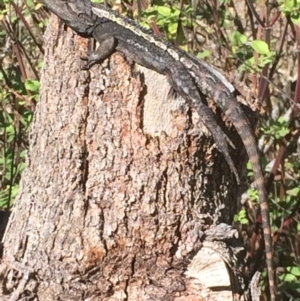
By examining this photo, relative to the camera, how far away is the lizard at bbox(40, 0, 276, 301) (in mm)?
3168

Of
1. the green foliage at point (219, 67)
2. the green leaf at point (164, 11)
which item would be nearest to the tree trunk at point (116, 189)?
the green leaf at point (164, 11)

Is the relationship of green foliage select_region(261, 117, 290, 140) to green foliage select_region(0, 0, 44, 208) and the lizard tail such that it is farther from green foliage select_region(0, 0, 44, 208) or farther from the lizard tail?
green foliage select_region(0, 0, 44, 208)

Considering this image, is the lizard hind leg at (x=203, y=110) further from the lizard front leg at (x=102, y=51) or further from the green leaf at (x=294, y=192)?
the green leaf at (x=294, y=192)

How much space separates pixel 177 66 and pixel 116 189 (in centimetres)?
67

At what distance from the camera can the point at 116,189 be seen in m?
3.11

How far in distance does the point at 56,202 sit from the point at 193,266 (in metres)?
0.62

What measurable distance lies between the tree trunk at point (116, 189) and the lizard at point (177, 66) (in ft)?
0.18

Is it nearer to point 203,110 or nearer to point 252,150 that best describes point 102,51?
point 203,110

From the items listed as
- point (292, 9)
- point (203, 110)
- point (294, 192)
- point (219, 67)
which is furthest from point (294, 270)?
point (203, 110)

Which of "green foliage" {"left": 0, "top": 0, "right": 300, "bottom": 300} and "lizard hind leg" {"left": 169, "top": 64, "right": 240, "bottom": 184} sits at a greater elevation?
"green foliage" {"left": 0, "top": 0, "right": 300, "bottom": 300}

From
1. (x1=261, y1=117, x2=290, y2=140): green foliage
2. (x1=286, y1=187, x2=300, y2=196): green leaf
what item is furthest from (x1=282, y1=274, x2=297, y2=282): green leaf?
(x1=261, y1=117, x2=290, y2=140): green foliage

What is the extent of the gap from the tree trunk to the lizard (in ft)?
0.18

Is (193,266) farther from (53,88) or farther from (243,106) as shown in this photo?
(53,88)

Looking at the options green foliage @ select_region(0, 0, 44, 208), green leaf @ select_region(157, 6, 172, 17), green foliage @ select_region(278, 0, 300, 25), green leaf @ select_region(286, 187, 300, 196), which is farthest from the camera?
green leaf @ select_region(286, 187, 300, 196)
